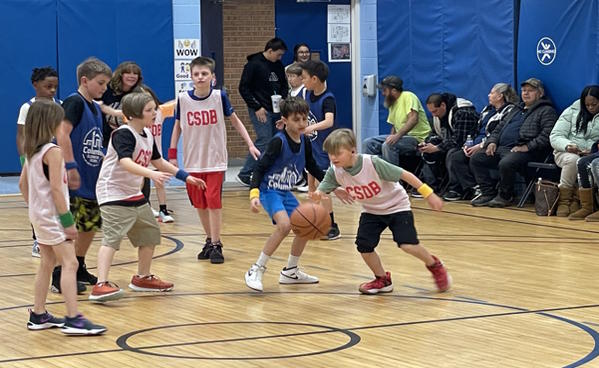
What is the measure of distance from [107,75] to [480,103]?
7.34m

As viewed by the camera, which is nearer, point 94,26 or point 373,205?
point 373,205

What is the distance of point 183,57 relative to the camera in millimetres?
15906

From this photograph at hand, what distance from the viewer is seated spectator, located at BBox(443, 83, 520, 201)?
12.8 meters

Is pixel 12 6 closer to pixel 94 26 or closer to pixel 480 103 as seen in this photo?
pixel 94 26

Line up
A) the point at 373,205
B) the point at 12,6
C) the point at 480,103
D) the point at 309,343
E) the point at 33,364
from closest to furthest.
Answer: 1. the point at 33,364
2. the point at 309,343
3. the point at 373,205
4. the point at 480,103
5. the point at 12,6

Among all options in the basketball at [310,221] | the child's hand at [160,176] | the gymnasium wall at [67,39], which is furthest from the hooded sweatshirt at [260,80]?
the child's hand at [160,176]

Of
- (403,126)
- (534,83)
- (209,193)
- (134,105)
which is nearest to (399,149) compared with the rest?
(403,126)

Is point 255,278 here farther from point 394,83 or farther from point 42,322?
point 394,83

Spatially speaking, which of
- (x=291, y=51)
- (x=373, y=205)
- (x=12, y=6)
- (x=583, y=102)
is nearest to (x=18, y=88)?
(x=12, y=6)

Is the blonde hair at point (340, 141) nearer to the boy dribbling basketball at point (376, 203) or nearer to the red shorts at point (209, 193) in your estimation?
the boy dribbling basketball at point (376, 203)

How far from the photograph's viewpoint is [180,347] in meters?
5.86

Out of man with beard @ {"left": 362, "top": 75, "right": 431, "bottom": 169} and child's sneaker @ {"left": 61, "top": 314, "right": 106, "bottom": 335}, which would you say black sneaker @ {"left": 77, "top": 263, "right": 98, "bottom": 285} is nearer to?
child's sneaker @ {"left": 61, "top": 314, "right": 106, "bottom": 335}

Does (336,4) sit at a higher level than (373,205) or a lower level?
higher

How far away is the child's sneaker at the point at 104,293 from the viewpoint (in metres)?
7.15
